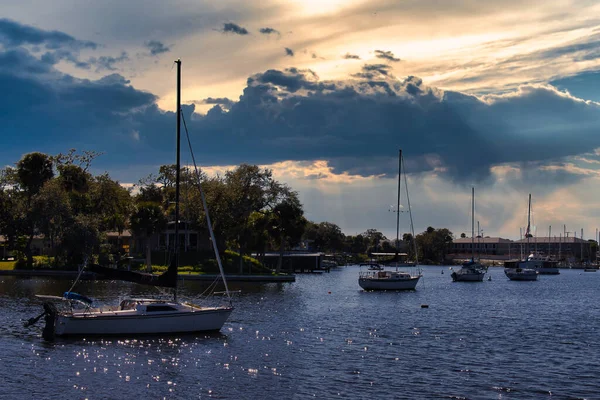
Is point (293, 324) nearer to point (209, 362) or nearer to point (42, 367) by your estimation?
point (209, 362)

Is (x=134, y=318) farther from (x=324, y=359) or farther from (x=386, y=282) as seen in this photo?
(x=386, y=282)

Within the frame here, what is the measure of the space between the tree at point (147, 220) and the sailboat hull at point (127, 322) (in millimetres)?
57995

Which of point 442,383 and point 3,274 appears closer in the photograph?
point 442,383

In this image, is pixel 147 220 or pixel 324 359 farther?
pixel 147 220

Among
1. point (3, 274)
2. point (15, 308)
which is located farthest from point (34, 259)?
point (15, 308)

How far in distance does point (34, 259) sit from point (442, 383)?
90827 mm

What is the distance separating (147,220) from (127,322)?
5882 cm

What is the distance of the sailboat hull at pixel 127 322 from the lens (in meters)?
41.8

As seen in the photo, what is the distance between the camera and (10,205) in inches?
4345

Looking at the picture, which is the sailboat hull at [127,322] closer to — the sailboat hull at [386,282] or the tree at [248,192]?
the sailboat hull at [386,282]

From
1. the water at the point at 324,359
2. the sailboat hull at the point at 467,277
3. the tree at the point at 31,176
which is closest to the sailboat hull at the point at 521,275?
the sailboat hull at the point at 467,277

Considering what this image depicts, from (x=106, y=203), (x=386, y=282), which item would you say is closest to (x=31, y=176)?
(x=106, y=203)

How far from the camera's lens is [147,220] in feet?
327

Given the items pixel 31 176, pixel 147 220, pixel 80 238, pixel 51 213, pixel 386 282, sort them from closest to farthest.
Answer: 1. pixel 386 282
2. pixel 80 238
3. pixel 51 213
4. pixel 147 220
5. pixel 31 176
